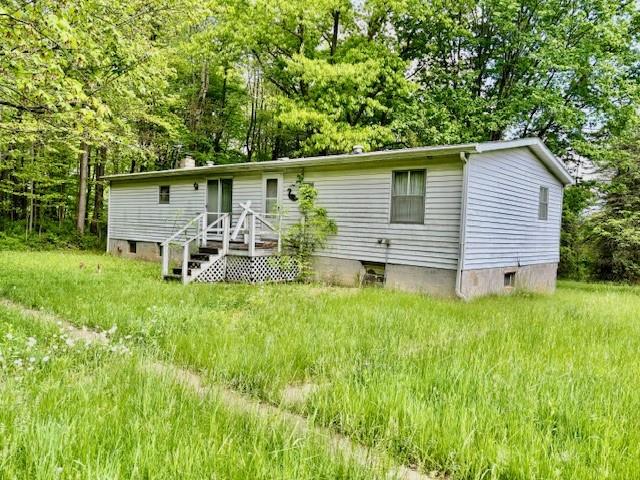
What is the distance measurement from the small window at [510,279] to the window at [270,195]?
277 inches

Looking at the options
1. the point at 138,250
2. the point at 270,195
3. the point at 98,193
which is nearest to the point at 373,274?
the point at 270,195

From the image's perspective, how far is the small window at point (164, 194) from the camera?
1691 centimetres

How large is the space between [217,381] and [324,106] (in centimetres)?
1545

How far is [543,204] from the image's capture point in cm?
1367

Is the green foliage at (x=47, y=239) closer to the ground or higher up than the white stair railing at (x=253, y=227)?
closer to the ground

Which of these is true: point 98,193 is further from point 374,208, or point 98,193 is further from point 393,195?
point 393,195

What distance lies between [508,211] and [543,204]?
9.20 ft

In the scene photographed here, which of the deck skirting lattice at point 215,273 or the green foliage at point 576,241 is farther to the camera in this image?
the green foliage at point 576,241

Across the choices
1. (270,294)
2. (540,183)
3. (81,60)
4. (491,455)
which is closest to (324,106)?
(540,183)

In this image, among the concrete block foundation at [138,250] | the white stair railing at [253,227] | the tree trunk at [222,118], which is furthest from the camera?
the tree trunk at [222,118]

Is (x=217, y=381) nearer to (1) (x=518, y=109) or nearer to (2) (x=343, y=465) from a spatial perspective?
(2) (x=343, y=465)

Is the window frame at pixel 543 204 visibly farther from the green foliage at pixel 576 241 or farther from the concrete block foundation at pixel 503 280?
the green foliage at pixel 576 241

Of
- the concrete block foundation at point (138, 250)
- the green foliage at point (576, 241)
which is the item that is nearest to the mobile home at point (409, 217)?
the concrete block foundation at point (138, 250)

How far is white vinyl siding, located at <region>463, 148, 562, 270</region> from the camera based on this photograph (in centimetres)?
1023
